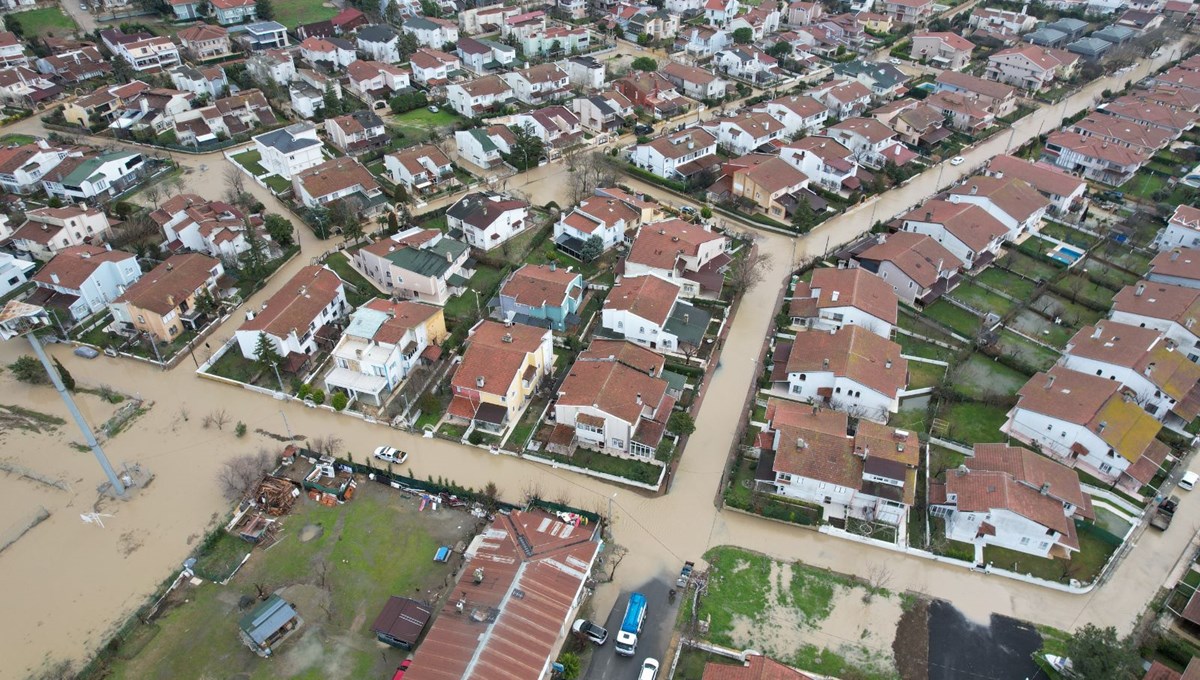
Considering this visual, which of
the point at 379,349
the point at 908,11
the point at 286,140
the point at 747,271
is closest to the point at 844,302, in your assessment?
the point at 747,271

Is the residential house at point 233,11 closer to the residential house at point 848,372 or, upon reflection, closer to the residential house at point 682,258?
the residential house at point 682,258

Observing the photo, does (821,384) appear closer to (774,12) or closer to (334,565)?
(334,565)

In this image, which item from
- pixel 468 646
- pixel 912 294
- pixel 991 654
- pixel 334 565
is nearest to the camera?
pixel 468 646

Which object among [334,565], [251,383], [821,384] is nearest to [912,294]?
[821,384]

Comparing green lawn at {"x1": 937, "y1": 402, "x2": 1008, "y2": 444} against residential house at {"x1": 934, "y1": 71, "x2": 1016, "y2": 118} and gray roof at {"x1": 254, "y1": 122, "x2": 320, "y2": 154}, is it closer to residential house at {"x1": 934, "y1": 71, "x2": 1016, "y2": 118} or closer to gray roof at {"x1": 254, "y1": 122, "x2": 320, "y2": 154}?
residential house at {"x1": 934, "y1": 71, "x2": 1016, "y2": 118}

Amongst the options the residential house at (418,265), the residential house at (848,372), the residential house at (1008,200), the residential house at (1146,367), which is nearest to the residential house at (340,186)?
the residential house at (418,265)

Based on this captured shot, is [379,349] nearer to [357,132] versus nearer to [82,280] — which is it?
[82,280]

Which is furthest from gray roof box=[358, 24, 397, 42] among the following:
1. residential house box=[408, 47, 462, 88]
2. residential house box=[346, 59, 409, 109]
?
residential house box=[346, 59, 409, 109]
